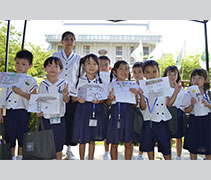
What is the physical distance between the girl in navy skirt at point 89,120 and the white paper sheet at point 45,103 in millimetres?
324

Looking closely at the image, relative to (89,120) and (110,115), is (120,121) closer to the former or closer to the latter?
(110,115)

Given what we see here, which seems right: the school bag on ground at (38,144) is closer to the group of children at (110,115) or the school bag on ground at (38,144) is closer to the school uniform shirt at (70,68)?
the group of children at (110,115)

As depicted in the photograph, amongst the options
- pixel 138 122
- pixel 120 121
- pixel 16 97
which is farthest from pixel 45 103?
pixel 138 122

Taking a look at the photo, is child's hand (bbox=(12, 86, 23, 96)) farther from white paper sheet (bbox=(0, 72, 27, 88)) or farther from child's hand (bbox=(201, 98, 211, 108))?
child's hand (bbox=(201, 98, 211, 108))

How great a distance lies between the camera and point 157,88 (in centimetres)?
271

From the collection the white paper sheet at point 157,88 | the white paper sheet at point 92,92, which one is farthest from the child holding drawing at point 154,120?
the white paper sheet at point 92,92

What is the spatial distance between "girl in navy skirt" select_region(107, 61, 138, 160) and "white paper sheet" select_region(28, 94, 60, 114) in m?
0.80

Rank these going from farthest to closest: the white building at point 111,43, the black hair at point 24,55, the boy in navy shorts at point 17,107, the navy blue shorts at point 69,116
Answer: the white building at point 111,43, the navy blue shorts at point 69,116, the black hair at point 24,55, the boy in navy shorts at point 17,107

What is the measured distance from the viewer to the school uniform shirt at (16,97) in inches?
114

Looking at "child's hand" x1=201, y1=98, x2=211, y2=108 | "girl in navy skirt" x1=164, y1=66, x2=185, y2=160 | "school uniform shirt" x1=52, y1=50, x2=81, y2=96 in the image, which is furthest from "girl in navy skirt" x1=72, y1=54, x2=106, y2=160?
"child's hand" x1=201, y1=98, x2=211, y2=108

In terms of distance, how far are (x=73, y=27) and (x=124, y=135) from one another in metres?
27.5

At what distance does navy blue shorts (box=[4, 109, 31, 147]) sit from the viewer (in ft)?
9.51

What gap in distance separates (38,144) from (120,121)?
1.17m

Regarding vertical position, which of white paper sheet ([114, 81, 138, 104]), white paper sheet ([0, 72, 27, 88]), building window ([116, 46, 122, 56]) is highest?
building window ([116, 46, 122, 56])
